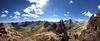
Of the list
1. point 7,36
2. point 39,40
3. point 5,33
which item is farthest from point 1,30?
point 39,40

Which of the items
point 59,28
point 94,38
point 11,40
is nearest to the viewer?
point 94,38

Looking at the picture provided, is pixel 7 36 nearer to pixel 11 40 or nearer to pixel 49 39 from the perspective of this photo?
pixel 11 40

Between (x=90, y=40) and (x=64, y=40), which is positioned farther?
(x=64, y=40)

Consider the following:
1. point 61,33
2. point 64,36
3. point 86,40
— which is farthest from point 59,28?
point 86,40

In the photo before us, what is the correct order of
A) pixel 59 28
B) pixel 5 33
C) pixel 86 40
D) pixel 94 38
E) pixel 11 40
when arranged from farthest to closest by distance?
pixel 59 28
pixel 5 33
pixel 11 40
pixel 86 40
pixel 94 38

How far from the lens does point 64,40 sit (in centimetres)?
13050

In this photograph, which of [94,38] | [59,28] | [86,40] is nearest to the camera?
[94,38]

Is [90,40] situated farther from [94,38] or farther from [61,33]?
[61,33]

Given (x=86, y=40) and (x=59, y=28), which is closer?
(x=86, y=40)

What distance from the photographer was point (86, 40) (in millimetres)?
57000

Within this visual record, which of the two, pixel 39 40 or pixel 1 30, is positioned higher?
pixel 1 30

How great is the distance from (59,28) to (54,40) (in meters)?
18.0

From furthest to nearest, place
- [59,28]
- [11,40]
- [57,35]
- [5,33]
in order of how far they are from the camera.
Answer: [59,28], [57,35], [5,33], [11,40]

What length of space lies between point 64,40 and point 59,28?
1698 centimetres
